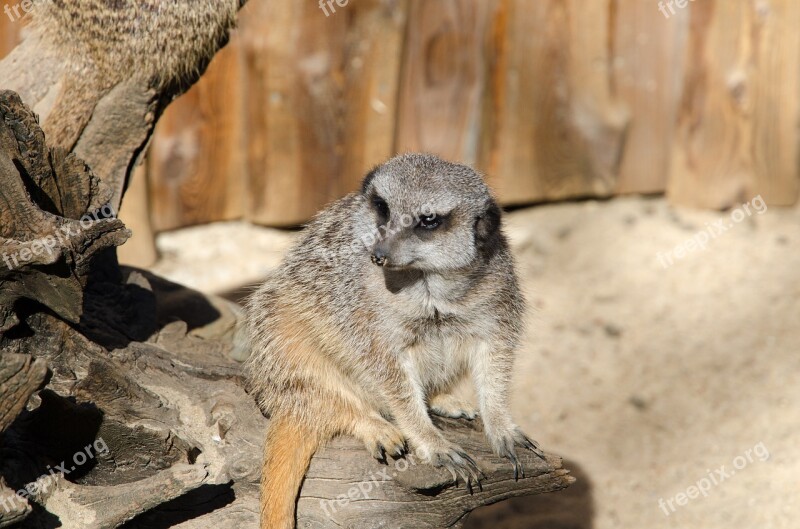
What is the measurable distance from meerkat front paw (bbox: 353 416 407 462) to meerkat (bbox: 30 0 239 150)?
4.44 ft

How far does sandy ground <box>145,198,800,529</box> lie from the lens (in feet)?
12.5

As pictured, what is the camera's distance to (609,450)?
4.05 m

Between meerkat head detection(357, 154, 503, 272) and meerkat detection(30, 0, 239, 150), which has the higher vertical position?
meerkat detection(30, 0, 239, 150)

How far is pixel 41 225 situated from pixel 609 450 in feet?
8.56

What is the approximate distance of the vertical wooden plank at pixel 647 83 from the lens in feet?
16.1

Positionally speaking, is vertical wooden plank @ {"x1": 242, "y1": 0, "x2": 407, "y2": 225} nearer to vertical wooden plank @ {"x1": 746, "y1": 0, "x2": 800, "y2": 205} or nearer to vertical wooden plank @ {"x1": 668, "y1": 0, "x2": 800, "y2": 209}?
vertical wooden plank @ {"x1": 668, "y1": 0, "x2": 800, "y2": 209}

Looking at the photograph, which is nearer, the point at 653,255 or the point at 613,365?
the point at 613,365

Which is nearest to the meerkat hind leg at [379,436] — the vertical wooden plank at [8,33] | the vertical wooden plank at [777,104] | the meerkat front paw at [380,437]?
the meerkat front paw at [380,437]

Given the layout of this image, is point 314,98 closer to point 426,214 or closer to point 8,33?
point 8,33

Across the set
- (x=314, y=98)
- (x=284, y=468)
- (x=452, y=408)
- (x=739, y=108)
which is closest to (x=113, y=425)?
(x=284, y=468)

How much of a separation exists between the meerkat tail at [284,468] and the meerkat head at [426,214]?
1.98 feet

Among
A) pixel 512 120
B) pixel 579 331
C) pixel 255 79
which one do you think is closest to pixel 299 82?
pixel 255 79

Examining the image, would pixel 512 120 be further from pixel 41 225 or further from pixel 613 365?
pixel 41 225

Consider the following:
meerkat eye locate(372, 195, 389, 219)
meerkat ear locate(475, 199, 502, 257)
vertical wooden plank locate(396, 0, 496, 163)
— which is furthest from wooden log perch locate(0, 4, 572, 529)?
vertical wooden plank locate(396, 0, 496, 163)
